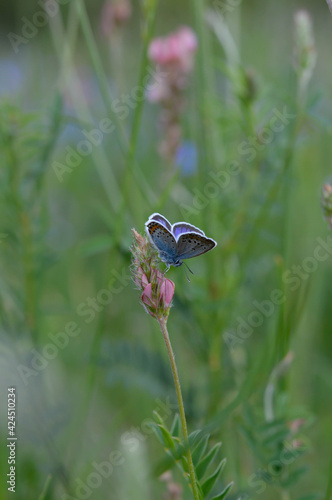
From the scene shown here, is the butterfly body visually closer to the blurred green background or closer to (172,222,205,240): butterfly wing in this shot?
(172,222,205,240): butterfly wing

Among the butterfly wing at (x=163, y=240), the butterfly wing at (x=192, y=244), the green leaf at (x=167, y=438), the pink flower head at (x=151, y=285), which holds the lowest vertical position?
the green leaf at (x=167, y=438)

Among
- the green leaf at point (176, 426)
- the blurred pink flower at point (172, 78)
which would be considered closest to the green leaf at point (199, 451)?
the green leaf at point (176, 426)

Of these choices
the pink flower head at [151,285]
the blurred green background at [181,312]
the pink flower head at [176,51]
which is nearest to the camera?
the pink flower head at [151,285]

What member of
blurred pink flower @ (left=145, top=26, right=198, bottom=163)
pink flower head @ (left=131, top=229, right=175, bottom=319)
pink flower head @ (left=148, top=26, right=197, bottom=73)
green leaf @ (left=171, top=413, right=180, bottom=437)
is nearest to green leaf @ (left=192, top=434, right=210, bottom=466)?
green leaf @ (left=171, top=413, right=180, bottom=437)

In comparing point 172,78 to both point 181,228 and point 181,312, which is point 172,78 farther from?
point 181,228

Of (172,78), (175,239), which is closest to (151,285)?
(175,239)

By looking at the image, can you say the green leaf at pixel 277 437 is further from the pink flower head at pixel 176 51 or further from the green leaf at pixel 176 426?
the pink flower head at pixel 176 51

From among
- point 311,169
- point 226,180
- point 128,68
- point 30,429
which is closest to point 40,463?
point 30,429

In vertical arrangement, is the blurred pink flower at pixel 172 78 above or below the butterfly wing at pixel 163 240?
above

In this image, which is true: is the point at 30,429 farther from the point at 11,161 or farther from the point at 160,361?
the point at 11,161
